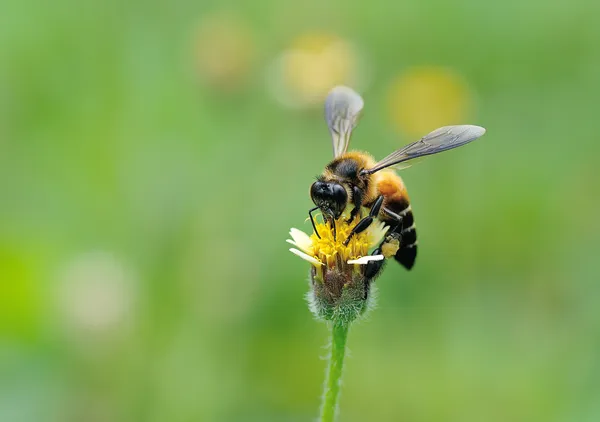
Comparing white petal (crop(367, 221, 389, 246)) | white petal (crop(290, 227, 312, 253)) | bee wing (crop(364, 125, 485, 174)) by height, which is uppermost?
bee wing (crop(364, 125, 485, 174))

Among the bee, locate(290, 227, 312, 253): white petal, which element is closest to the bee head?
the bee

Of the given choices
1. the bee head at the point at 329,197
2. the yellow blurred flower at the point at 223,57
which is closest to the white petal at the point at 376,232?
the bee head at the point at 329,197

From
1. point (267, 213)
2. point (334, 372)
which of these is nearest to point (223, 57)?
point (267, 213)

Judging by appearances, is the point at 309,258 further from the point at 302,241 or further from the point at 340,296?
the point at 302,241

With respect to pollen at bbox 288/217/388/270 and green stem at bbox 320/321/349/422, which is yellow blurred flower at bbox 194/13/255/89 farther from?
green stem at bbox 320/321/349/422

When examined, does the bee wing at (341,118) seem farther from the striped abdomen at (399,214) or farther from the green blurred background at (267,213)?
the green blurred background at (267,213)
